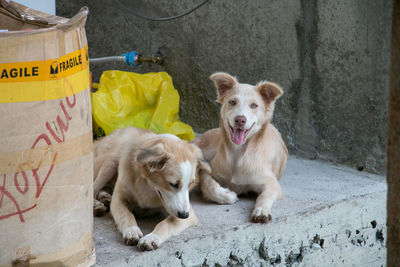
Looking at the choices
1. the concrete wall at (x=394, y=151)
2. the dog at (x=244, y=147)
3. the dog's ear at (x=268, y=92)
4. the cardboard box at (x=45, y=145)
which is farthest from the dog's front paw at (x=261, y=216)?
the concrete wall at (x=394, y=151)

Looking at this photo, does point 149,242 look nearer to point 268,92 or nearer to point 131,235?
point 131,235

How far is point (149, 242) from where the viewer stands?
270 cm

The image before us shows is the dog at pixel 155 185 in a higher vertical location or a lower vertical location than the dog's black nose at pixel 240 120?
lower

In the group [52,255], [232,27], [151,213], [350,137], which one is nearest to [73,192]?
[52,255]

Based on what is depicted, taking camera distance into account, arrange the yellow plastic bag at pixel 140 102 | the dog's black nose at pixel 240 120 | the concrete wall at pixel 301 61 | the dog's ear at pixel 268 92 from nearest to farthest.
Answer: the dog's black nose at pixel 240 120 → the dog's ear at pixel 268 92 → the concrete wall at pixel 301 61 → the yellow plastic bag at pixel 140 102

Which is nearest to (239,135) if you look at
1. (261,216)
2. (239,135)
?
(239,135)

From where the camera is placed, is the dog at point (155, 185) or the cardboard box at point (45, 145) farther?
the dog at point (155, 185)

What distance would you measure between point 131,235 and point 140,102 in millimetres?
2028

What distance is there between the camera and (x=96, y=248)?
8.96 feet

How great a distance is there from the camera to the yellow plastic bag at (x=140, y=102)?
4.45 metres

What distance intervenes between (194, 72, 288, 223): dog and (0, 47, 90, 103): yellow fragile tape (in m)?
1.37

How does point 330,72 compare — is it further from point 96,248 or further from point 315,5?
point 96,248

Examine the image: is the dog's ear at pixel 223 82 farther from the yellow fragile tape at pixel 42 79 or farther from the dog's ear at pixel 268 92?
the yellow fragile tape at pixel 42 79

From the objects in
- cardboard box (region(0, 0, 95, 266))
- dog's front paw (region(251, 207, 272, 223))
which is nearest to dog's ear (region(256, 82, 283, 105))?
dog's front paw (region(251, 207, 272, 223))
